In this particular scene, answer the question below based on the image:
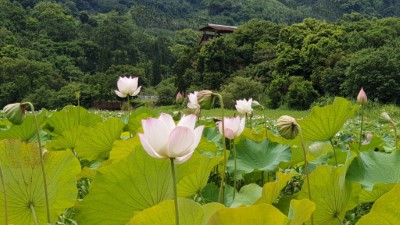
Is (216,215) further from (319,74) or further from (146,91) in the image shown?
(146,91)

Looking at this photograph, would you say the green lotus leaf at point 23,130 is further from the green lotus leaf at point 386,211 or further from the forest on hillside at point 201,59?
the forest on hillside at point 201,59

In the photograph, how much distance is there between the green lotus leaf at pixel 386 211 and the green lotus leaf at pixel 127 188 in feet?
0.70

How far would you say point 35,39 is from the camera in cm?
2772

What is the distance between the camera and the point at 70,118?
117cm

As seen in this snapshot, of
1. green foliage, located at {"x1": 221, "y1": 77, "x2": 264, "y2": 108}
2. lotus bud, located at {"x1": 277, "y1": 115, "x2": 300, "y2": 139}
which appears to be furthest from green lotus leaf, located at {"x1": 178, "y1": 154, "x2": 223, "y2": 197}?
green foliage, located at {"x1": 221, "y1": 77, "x2": 264, "y2": 108}

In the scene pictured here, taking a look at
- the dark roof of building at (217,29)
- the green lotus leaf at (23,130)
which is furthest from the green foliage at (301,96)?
the green lotus leaf at (23,130)

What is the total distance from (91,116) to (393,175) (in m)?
0.76

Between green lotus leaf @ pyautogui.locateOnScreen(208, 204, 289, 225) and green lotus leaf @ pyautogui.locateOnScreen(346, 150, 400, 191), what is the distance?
257 mm

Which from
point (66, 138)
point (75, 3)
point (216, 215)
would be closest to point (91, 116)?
point (66, 138)

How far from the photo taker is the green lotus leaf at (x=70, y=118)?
1154 millimetres

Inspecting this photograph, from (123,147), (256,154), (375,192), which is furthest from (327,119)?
(123,147)

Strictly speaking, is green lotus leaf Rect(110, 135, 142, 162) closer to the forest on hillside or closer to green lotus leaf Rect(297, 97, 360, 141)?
green lotus leaf Rect(297, 97, 360, 141)

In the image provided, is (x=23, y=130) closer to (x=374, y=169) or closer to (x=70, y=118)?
(x=70, y=118)

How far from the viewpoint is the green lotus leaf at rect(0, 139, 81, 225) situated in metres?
0.54
